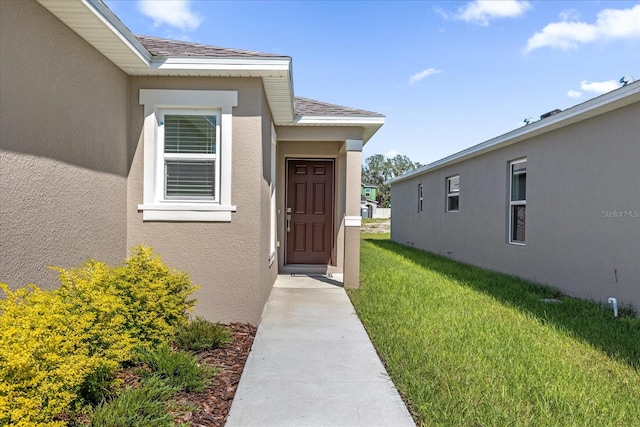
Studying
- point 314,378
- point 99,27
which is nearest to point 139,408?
point 314,378

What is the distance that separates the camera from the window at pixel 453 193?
13.3 m

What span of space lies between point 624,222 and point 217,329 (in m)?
5.67

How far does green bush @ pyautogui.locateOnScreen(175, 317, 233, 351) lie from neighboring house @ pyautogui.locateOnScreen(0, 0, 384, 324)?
0.80 m

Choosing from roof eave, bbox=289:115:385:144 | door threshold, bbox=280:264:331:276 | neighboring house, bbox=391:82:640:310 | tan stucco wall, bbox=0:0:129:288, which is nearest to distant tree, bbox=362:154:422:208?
neighboring house, bbox=391:82:640:310

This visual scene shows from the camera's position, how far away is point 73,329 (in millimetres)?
2820

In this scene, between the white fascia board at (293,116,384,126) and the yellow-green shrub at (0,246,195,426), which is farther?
the white fascia board at (293,116,384,126)

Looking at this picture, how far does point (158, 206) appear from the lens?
5.16 meters

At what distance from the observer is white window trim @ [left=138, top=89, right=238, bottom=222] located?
16.9 ft

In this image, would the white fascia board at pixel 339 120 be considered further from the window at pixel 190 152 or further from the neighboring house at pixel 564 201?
the neighboring house at pixel 564 201

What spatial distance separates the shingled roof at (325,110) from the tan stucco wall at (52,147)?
330 centimetres

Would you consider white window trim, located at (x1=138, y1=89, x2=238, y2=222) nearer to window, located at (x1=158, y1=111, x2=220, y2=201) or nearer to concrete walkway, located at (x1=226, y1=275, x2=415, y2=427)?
window, located at (x1=158, y1=111, x2=220, y2=201)

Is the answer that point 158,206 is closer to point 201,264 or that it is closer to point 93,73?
point 201,264

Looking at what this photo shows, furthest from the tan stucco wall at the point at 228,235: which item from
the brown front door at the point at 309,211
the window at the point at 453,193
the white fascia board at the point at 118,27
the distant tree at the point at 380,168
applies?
the distant tree at the point at 380,168

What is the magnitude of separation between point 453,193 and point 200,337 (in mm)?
11033
